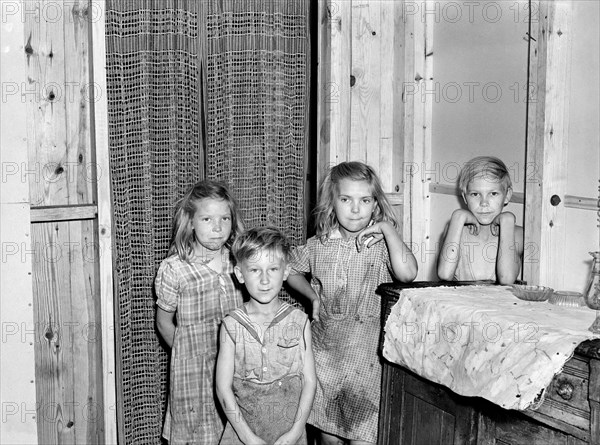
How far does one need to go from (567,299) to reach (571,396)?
0.51 meters

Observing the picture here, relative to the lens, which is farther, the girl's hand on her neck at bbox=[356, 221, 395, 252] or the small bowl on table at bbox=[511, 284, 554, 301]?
the girl's hand on her neck at bbox=[356, 221, 395, 252]

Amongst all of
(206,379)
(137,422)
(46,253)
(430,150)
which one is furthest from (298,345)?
(430,150)

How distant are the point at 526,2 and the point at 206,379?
1874 millimetres

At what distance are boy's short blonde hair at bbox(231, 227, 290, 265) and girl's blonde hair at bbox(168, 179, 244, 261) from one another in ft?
1.19

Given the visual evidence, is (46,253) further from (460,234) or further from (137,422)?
(460,234)

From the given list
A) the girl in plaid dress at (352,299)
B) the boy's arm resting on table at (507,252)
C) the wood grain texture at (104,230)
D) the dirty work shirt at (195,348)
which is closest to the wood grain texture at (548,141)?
the boy's arm resting on table at (507,252)

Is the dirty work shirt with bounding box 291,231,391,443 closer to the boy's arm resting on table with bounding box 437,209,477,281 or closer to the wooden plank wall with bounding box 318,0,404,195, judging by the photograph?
the boy's arm resting on table with bounding box 437,209,477,281

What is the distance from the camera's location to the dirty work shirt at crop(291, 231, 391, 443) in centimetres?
301

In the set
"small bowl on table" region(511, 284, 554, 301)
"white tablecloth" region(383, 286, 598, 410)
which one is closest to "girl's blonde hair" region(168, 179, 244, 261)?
"white tablecloth" region(383, 286, 598, 410)

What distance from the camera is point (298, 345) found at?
8.83 ft

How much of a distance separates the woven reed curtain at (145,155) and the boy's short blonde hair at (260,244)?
2.15 ft

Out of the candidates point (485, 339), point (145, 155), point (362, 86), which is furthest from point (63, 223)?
point (485, 339)

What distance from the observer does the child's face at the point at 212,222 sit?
3.01 meters

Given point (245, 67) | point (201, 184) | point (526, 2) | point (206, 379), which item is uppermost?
point (526, 2)
